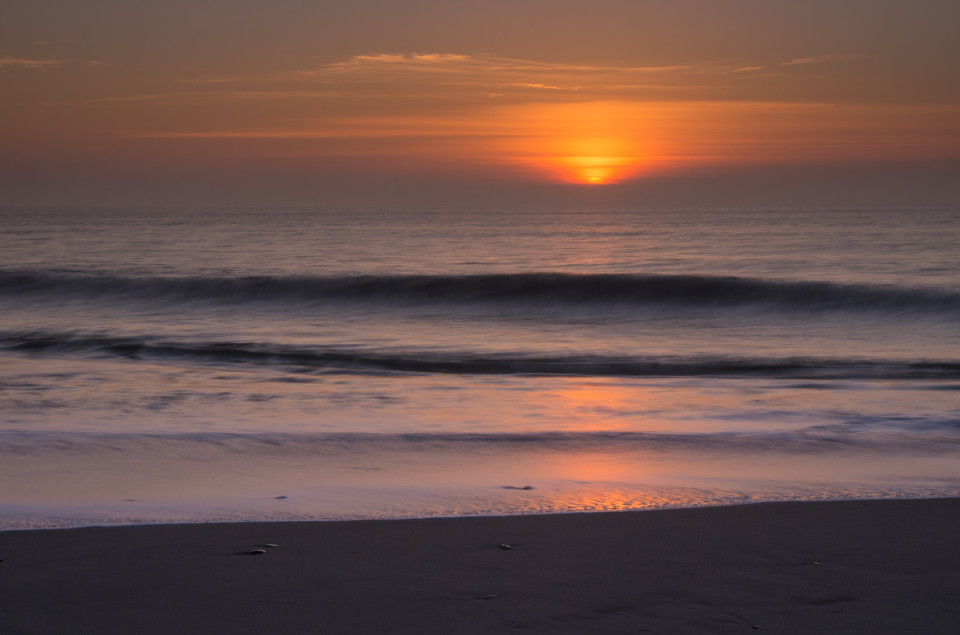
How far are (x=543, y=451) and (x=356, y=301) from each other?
56.0 feet

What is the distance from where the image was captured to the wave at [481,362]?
429 inches

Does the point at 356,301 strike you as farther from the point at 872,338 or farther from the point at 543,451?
the point at 543,451

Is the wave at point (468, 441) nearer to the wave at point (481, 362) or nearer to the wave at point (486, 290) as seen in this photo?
the wave at point (481, 362)

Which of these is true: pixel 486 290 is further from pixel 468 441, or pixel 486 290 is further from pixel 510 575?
pixel 510 575

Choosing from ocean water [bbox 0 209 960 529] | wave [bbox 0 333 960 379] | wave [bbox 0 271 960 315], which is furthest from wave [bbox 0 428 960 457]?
wave [bbox 0 271 960 315]

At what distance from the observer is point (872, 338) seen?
15.0 m

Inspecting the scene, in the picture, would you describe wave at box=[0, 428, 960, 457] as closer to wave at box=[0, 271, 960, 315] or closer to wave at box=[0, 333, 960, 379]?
wave at box=[0, 333, 960, 379]

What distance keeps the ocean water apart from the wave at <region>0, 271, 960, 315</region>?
3.8 inches

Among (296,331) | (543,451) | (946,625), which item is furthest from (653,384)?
(296,331)

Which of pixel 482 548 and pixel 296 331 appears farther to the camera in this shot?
pixel 296 331

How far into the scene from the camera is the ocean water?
4680mm

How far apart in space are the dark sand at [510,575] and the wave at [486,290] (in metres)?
16.8

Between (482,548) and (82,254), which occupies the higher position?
(82,254)

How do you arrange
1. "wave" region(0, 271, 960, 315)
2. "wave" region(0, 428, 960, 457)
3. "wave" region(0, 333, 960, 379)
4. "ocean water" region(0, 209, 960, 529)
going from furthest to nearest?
"wave" region(0, 271, 960, 315)
"wave" region(0, 333, 960, 379)
"wave" region(0, 428, 960, 457)
"ocean water" region(0, 209, 960, 529)
